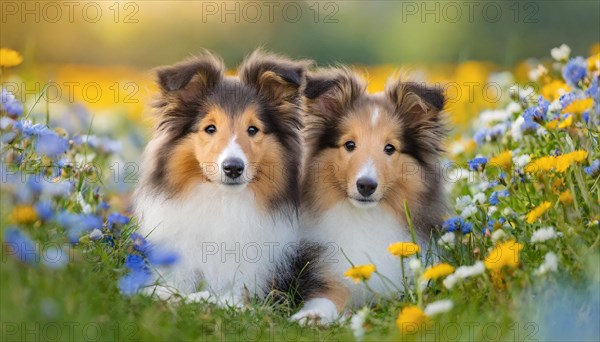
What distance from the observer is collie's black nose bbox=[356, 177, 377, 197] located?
4.86 m

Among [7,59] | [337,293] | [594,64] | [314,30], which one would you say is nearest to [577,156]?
[594,64]

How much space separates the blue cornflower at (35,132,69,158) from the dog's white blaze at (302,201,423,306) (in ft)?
5.33

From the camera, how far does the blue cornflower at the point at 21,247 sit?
12.4 ft

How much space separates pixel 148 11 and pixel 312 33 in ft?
10.1

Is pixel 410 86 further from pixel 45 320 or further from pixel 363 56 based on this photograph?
pixel 363 56

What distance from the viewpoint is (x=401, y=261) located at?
180 inches

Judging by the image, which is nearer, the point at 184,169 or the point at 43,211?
the point at 43,211

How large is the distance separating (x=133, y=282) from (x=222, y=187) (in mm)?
880

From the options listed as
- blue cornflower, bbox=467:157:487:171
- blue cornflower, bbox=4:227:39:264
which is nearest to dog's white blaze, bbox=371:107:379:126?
blue cornflower, bbox=467:157:487:171

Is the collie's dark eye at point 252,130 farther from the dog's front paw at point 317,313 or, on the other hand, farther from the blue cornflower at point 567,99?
the blue cornflower at point 567,99

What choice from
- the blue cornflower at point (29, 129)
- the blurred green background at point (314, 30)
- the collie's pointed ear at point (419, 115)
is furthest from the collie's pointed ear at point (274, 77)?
the blurred green background at point (314, 30)

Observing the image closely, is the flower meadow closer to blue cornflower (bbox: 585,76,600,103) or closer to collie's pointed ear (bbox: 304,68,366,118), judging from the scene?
blue cornflower (bbox: 585,76,600,103)

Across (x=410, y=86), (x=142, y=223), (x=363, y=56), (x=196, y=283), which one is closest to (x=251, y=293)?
(x=196, y=283)

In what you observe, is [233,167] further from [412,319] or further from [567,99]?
[567,99]
